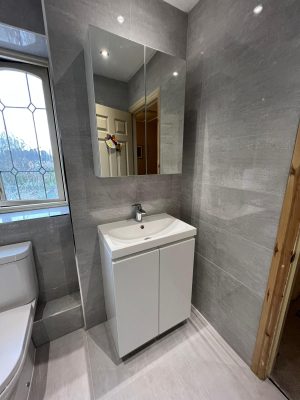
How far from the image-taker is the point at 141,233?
50.4 inches

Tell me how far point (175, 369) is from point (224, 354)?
365mm

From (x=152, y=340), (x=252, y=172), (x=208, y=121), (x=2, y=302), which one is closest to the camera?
(x=252, y=172)

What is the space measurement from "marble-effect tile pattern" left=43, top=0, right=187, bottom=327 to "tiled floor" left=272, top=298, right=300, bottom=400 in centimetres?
127

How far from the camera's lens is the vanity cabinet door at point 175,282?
3.67 ft

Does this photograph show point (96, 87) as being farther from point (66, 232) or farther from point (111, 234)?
point (66, 232)

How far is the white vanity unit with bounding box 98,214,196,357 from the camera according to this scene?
38.4 inches

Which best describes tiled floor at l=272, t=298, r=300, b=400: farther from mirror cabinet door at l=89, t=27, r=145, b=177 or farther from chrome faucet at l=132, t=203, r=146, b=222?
mirror cabinet door at l=89, t=27, r=145, b=177

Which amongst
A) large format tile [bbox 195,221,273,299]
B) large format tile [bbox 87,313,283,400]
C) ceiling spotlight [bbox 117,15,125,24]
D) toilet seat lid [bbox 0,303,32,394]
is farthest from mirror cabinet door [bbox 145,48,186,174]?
large format tile [bbox 87,313,283,400]

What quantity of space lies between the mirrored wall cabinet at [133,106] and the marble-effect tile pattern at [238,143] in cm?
16

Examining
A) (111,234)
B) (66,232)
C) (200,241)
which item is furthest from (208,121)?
(66,232)

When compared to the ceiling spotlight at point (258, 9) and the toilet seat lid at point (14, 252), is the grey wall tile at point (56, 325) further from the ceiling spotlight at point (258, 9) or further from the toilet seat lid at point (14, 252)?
the ceiling spotlight at point (258, 9)

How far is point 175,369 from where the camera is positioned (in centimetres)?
112

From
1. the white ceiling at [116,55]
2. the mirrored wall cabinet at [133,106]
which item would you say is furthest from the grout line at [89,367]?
the white ceiling at [116,55]

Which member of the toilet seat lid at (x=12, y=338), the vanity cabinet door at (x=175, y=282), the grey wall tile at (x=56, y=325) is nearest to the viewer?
the toilet seat lid at (x=12, y=338)
